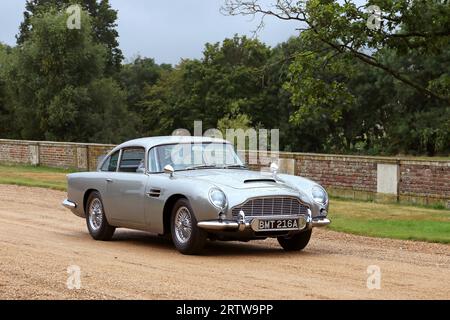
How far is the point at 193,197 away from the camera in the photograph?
34.9 ft

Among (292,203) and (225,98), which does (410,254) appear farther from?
(225,98)

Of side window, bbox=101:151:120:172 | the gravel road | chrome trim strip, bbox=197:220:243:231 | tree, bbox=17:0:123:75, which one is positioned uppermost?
tree, bbox=17:0:123:75

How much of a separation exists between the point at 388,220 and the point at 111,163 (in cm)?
699

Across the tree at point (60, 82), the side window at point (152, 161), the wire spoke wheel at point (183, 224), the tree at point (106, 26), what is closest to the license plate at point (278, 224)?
the wire spoke wheel at point (183, 224)

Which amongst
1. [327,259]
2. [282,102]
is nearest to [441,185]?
[327,259]

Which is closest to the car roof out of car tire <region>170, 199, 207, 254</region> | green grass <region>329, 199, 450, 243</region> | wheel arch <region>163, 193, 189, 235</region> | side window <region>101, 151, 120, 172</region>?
side window <region>101, 151, 120, 172</region>

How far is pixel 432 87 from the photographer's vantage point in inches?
912

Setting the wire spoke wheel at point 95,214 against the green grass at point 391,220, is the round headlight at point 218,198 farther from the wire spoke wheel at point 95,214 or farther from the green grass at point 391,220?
the green grass at point 391,220

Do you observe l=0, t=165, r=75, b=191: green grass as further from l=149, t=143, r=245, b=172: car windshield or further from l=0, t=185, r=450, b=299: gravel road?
l=149, t=143, r=245, b=172: car windshield

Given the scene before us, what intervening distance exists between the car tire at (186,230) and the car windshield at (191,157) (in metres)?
0.93

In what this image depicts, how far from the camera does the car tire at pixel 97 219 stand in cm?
1266

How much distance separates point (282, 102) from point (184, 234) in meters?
68.6

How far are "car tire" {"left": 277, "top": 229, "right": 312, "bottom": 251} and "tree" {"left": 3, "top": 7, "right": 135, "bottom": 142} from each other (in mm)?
45664

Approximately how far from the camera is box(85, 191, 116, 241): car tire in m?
12.7
